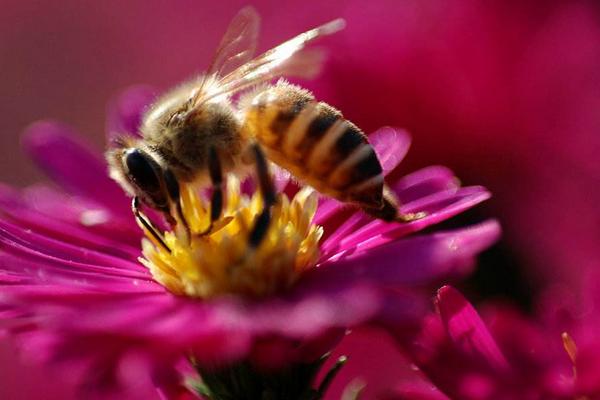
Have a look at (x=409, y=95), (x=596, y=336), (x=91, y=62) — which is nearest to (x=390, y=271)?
(x=596, y=336)

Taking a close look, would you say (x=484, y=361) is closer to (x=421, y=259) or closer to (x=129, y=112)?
(x=421, y=259)

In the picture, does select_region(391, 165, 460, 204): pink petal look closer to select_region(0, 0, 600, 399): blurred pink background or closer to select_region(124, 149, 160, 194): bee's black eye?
select_region(124, 149, 160, 194): bee's black eye

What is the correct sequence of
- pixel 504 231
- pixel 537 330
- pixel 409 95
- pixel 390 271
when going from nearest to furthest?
1. pixel 390 271
2. pixel 537 330
3. pixel 504 231
4. pixel 409 95

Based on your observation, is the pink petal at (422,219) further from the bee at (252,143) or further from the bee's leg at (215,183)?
the bee's leg at (215,183)

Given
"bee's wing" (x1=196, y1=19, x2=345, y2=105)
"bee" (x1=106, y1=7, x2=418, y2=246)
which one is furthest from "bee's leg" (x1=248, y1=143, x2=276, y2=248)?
"bee's wing" (x1=196, y1=19, x2=345, y2=105)

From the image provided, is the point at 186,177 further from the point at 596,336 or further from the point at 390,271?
the point at 596,336

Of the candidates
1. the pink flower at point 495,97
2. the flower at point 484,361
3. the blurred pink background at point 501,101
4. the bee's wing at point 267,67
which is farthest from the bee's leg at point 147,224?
the pink flower at point 495,97
